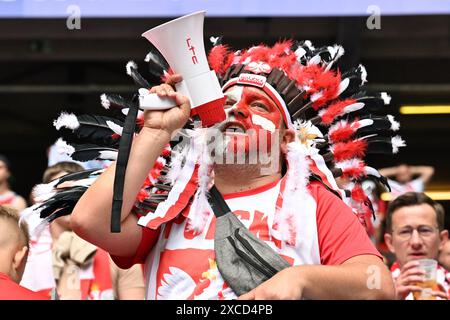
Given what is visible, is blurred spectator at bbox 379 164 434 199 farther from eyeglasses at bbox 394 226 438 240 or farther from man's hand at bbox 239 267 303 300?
man's hand at bbox 239 267 303 300

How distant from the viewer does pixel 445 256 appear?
396 centimetres

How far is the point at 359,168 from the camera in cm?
297

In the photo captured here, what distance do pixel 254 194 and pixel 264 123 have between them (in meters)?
0.21

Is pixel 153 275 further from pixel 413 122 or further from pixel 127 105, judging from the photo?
pixel 413 122

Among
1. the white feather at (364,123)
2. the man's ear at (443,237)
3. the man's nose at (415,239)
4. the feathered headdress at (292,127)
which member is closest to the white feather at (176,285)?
the feathered headdress at (292,127)

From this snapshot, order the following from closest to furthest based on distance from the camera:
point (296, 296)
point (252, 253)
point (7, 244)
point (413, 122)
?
point (296, 296) < point (252, 253) < point (7, 244) < point (413, 122)

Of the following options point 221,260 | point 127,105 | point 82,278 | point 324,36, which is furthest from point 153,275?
point 324,36

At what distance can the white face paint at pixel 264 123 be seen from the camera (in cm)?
274

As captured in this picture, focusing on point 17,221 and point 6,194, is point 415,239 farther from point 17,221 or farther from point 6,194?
point 6,194

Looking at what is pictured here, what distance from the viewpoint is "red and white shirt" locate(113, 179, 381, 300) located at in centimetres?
253

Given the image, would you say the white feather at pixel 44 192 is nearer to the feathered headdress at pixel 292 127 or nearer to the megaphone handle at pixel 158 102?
the feathered headdress at pixel 292 127

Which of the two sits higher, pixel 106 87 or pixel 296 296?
pixel 106 87

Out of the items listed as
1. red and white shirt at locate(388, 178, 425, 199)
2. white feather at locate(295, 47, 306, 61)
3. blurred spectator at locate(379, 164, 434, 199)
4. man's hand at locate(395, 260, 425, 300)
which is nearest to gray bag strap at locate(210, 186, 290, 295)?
white feather at locate(295, 47, 306, 61)

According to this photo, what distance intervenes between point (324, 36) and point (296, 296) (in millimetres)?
4915
